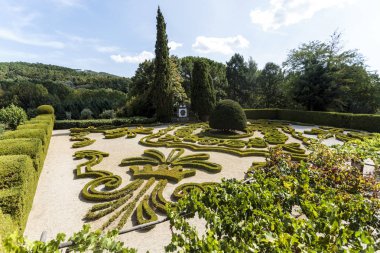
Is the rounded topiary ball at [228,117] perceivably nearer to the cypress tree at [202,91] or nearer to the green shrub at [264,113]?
the cypress tree at [202,91]

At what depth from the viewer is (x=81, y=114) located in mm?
26484

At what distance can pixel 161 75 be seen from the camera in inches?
862

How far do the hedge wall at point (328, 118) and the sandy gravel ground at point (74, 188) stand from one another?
1430 centimetres

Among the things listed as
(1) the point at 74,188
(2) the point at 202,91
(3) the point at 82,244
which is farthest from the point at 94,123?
(3) the point at 82,244

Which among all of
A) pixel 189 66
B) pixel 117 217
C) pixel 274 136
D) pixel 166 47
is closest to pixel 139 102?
pixel 166 47

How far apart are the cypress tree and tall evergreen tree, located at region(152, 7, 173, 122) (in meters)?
2.63

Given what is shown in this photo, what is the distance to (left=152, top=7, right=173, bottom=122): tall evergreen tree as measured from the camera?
71.9 ft

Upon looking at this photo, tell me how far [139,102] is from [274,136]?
15.2 meters

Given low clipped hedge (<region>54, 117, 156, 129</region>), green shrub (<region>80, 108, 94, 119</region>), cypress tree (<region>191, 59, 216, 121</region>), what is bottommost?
low clipped hedge (<region>54, 117, 156, 129</region>)

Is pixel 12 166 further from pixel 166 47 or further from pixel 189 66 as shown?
pixel 189 66

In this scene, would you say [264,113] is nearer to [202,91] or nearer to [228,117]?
[202,91]

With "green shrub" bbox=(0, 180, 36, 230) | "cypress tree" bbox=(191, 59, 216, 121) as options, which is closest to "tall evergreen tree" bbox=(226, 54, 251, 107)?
"cypress tree" bbox=(191, 59, 216, 121)

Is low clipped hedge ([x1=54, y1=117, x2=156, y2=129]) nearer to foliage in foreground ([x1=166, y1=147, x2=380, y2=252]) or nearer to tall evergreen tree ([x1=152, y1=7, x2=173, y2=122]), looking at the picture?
tall evergreen tree ([x1=152, y1=7, x2=173, y2=122])

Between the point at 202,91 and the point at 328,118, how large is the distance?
1222 cm
